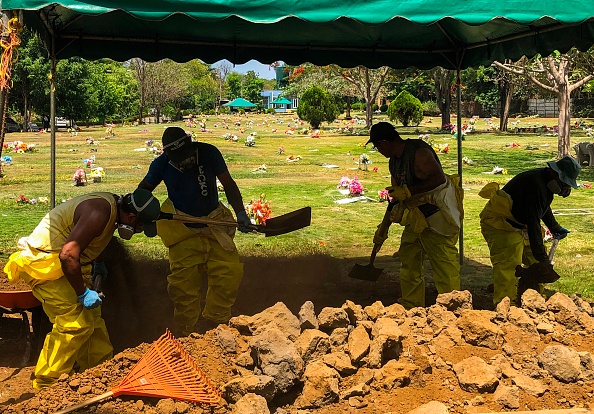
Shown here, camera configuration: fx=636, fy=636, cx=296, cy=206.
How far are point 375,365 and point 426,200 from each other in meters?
1.84

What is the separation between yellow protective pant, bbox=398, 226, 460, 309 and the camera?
4.86 meters

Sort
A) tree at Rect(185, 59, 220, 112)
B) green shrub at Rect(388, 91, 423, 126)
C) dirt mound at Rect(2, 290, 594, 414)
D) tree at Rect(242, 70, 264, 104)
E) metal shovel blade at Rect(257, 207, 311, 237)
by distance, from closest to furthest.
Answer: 1. dirt mound at Rect(2, 290, 594, 414)
2. metal shovel blade at Rect(257, 207, 311, 237)
3. green shrub at Rect(388, 91, 423, 126)
4. tree at Rect(185, 59, 220, 112)
5. tree at Rect(242, 70, 264, 104)

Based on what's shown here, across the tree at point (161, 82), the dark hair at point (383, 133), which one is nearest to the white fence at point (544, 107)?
the tree at point (161, 82)

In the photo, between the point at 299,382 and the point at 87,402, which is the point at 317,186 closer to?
the point at 299,382

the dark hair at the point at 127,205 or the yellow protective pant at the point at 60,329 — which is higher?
the dark hair at the point at 127,205

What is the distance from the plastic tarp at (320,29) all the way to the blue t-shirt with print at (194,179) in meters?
0.95

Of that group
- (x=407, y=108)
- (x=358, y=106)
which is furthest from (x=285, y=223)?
(x=358, y=106)

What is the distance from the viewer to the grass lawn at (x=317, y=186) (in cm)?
764

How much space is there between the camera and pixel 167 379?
3.24 m

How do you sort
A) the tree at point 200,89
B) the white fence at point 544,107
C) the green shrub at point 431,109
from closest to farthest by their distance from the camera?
the white fence at point 544,107
the green shrub at point 431,109
the tree at point 200,89

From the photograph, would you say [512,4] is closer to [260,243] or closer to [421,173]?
[421,173]

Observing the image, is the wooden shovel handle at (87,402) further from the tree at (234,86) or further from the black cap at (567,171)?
the tree at (234,86)

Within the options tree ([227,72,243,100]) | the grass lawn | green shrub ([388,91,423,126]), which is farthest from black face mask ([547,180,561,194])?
tree ([227,72,243,100])

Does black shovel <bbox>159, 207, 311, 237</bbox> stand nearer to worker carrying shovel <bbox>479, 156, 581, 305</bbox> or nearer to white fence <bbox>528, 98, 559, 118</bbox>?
worker carrying shovel <bbox>479, 156, 581, 305</bbox>
